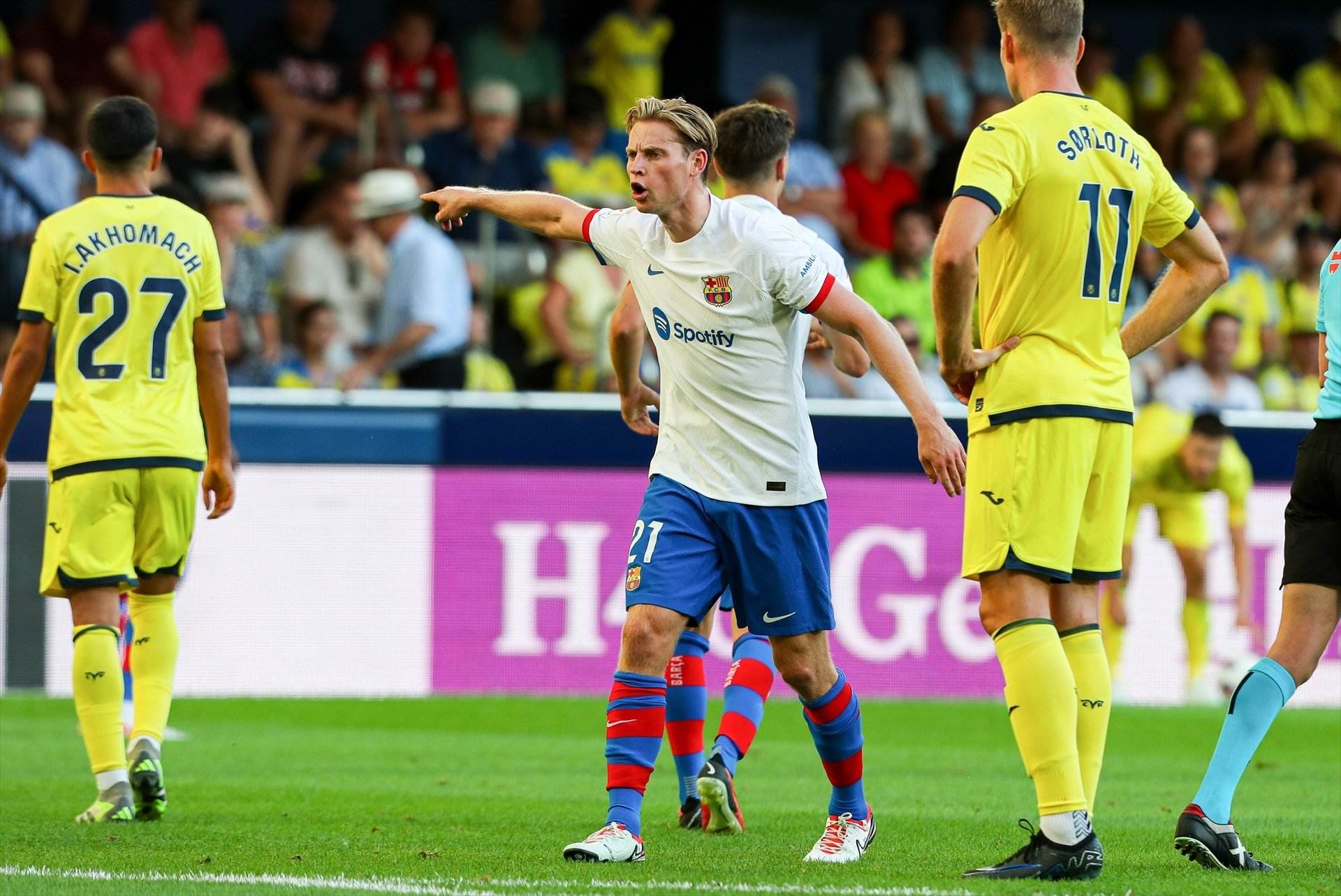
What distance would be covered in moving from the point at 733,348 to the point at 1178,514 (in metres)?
7.58

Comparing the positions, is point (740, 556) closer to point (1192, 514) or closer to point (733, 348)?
point (733, 348)

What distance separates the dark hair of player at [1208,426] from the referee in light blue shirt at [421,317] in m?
4.68

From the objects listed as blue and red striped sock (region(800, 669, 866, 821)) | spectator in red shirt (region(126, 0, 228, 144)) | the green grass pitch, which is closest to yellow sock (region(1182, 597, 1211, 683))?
the green grass pitch

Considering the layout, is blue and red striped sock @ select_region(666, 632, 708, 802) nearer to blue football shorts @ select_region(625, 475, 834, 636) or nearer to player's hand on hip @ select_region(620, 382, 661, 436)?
player's hand on hip @ select_region(620, 382, 661, 436)

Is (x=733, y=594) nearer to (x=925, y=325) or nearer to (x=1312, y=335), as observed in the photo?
(x=925, y=325)

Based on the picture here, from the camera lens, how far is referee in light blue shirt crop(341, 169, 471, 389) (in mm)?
13000

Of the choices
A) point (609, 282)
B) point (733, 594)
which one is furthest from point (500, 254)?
point (733, 594)

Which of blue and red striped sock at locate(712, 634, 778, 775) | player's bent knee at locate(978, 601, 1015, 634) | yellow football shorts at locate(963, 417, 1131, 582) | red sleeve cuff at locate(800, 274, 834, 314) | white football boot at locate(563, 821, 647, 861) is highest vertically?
red sleeve cuff at locate(800, 274, 834, 314)

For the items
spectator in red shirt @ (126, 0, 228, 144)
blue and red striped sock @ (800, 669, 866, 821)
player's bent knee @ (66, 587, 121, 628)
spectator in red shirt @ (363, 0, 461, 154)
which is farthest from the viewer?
spectator in red shirt @ (363, 0, 461, 154)

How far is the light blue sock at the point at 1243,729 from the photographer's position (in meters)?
5.60

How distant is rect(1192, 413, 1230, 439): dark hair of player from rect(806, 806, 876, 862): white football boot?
6.98 meters

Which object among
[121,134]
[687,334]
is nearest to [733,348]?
[687,334]

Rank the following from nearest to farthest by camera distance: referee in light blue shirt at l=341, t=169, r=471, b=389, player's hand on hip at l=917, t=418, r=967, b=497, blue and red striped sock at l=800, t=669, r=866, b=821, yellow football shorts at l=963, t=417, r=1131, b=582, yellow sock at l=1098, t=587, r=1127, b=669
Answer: player's hand on hip at l=917, t=418, r=967, b=497, yellow football shorts at l=963, t=417, r=1131, b=582, blue and red striped sock at l=800, t=669, r=866, b=821, yellow sock at l=1098, t=587, r=1127, b=669, referee in light blue shirt at l=341, t=169, r=471, b=389

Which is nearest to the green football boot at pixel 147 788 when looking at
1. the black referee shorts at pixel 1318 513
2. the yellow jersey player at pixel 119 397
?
the yellow jersey player at pixel 119 397
